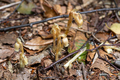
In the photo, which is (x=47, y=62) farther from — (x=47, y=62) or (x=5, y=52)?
(x=5, y=52)

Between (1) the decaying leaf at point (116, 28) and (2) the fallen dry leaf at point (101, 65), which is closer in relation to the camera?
(2) the fallen dry leaf at point (101, 65)

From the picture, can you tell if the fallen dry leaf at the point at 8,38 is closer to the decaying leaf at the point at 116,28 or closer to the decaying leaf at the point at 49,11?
the decaying leaf at the point at 49,11

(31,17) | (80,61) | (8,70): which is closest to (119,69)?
(80,61)

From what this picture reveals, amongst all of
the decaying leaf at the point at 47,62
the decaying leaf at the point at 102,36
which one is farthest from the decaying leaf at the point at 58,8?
the decaying leaf at the point at 47,62

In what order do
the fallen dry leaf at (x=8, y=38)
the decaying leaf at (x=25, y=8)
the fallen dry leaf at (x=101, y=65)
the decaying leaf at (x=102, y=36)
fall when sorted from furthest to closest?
the decaying leaf at (x=25, y=8)
the decaying leaf at (x=102, y=36)
the fallen dry leaf at (x=8, y=38)
the fallen dry leaf at (x=101, y=65)

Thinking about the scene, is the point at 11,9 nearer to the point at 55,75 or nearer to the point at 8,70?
A: the point at 8,70

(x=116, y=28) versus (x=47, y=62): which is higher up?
(x=116, y=28)

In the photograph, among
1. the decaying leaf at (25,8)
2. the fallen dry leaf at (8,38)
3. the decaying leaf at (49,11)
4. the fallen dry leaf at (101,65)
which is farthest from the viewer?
the decaying leaf at (25,8)

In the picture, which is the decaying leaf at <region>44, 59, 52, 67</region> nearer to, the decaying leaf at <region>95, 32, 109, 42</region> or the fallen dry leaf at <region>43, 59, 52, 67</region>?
the fallen dry leaf at <region>43, 59, 52, 67</region>

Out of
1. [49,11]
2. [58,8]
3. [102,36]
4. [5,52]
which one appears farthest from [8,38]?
[102,36]

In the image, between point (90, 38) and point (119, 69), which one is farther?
point (90, 38)

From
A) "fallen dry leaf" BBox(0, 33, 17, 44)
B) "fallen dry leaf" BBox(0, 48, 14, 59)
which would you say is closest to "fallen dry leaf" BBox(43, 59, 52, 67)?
"fallen dry leaf" BBox(0, 48, 14, 59)
